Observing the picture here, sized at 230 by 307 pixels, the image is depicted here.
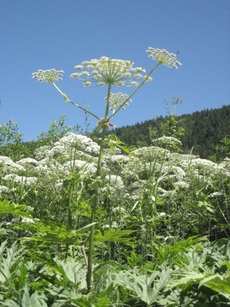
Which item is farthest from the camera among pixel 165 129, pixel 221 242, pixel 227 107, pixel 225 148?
pixel 227 107

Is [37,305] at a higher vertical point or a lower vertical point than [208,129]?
lower

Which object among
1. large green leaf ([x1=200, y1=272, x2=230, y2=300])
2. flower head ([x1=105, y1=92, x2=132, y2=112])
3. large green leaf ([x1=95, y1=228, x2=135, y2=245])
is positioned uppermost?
flower head ([x1=105, y1=92, x2=132, y2=112])

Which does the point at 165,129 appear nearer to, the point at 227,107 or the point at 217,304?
the point at 217,304

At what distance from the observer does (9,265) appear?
3.06m

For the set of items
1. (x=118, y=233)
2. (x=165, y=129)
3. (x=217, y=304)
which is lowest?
(x=217, y=304)

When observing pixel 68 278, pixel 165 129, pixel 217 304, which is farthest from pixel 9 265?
pixel 165 129

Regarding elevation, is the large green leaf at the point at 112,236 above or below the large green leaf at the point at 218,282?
above

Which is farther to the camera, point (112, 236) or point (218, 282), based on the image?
point (112, 236)

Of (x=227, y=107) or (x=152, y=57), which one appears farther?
(x=227, y=107)

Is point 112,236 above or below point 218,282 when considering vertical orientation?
above

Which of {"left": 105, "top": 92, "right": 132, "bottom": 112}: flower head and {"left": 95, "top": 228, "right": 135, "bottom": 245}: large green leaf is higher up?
{"left": 105, "top": 92, "right": 132, "bottom": 112}: flower head

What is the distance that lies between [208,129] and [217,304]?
67308mm

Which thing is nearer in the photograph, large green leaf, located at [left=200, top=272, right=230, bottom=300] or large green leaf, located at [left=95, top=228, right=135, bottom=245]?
large green leaf, located at [left=200, top=272, right=230, bottom=300]

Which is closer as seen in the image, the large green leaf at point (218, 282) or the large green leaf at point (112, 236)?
the large green leaf at point (218, 282)
